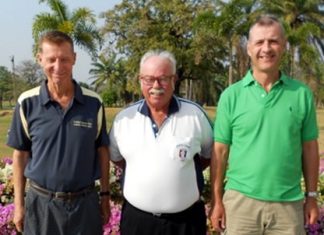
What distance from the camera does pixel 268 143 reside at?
122 inches

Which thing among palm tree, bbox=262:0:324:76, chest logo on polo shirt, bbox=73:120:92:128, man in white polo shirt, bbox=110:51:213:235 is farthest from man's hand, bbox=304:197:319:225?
palm tree, bbox=262:0:324:76

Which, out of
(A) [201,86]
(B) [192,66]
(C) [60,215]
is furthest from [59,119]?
(A) [201,86]

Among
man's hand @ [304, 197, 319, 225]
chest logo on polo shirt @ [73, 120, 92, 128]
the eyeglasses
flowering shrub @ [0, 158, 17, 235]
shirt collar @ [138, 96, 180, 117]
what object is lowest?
flowering shrub @ [0, 158, 17, 235]

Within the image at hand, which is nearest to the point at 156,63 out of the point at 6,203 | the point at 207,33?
the point at 6,203

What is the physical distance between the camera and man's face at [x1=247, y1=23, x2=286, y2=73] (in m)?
3.12

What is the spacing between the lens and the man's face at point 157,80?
132 inches

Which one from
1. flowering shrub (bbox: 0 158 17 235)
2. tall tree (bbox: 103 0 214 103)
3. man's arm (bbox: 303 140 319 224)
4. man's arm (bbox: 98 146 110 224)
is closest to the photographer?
man's arm (bbox: 303 140 319 224)

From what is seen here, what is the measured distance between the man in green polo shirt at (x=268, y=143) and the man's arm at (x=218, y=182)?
0.15 feet

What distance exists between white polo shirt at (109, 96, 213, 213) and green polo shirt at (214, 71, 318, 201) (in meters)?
0.29

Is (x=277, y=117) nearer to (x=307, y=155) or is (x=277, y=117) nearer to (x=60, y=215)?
(x=307, y=155)

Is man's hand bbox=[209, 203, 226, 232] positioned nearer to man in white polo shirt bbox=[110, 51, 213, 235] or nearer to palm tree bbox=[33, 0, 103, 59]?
man in white polo shirt bbox=[110, 51, 213, 235]

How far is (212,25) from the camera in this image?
3078 cm

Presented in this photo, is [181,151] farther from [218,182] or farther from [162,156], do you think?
[218,182]

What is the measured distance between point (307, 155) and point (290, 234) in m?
0.52
